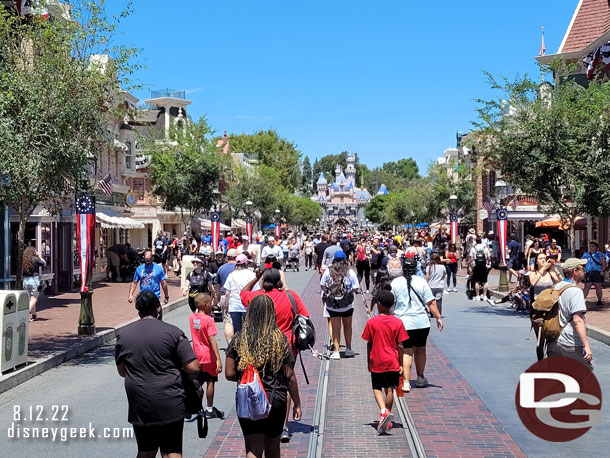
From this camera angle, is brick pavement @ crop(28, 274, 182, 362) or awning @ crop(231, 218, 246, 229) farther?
awning @ crop(231, 218, 246, 229)

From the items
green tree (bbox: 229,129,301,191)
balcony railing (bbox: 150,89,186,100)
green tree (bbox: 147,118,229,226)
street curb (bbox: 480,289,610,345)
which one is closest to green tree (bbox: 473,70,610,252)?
street curb (bbox: 480,289,610,345)

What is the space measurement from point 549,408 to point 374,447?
7.72 feet

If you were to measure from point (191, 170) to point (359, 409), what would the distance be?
26.2 m

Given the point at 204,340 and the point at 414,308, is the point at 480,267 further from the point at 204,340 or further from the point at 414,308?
→ the point at 204,340

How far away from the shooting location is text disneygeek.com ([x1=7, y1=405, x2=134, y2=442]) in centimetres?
762

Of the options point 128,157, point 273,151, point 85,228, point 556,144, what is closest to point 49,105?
point 85,228

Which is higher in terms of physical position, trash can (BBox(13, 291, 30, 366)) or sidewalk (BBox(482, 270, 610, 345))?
trash can (BBox(13, 291, 30, 366))

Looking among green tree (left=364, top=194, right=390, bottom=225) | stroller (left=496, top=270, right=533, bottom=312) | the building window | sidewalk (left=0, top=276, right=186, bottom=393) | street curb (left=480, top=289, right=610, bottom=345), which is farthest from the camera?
green tree (left=364, top=194, right=390, bottom=225)

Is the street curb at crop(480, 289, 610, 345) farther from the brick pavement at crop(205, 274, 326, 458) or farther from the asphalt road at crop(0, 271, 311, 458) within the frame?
the asphalt road at crop(0, 271, 311, 458)

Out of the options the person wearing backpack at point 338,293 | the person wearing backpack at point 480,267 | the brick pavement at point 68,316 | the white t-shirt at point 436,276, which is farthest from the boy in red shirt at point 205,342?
the person wearing backpack at point 480,267

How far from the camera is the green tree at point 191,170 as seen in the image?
111 ft

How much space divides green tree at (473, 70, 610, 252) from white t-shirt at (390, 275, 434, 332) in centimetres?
945

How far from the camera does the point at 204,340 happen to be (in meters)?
7.79

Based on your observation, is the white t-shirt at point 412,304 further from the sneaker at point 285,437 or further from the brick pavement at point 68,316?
the brick pavement at point 68,316
